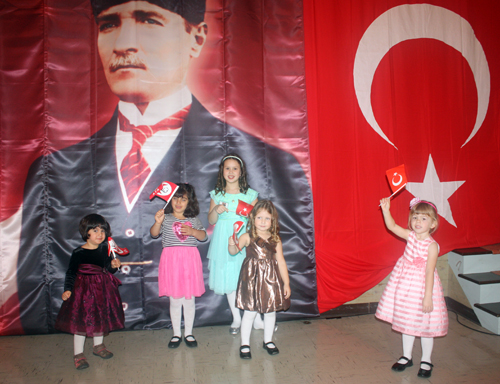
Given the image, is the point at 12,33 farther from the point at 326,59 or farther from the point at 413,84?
the point at 413,84

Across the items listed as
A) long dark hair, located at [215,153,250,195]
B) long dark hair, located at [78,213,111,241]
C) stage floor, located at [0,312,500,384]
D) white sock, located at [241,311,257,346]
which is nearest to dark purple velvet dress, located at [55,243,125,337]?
long dark hair, located at [78,213,111,241]

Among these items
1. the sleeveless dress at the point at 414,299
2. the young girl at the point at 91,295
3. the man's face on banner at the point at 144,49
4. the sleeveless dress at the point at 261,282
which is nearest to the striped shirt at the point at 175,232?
the young girl at the point at 91,295

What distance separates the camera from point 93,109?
2.88m

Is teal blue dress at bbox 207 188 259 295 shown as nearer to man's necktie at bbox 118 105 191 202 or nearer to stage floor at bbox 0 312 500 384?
stage floor at bbox 0 312 500 384

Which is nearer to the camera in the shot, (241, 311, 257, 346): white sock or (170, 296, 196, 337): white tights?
(241, 311, 257, 346): white sock

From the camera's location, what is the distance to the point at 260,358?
2.45 m

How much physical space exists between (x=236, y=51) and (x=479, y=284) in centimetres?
261

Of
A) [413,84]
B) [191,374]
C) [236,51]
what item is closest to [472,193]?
[413,84]

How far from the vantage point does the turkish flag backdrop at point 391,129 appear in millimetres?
3096

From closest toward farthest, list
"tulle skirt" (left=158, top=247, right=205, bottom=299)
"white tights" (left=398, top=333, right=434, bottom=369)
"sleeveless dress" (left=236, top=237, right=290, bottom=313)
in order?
"white tights" (left=398, top=333, right=434, bottom=369) < "sleeveless dress" (left=236, top=237, right=290, bottom=313) < "tulle skirt" (left=158, top=247, right=205, bottom=299)

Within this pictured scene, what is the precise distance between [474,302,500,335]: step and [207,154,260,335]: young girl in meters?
1.83

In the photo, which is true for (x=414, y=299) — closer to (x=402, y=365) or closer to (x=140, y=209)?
(x=402, y=365)

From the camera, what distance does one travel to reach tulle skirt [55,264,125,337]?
2342mm

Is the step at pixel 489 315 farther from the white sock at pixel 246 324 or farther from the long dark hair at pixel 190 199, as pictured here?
the long dark hair at pixel 190 199
